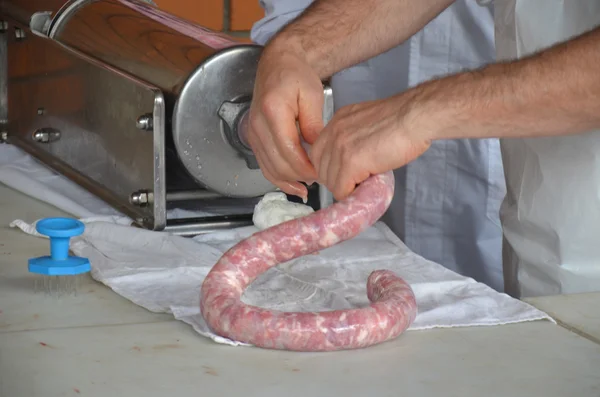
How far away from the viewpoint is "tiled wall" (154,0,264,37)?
340cm

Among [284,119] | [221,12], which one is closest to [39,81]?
[284,119]

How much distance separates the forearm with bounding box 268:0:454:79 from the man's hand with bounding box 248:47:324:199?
187mm

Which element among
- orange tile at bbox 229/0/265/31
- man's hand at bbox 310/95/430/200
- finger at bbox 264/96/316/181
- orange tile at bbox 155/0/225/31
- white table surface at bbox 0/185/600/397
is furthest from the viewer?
orange tile at bbox 229/0/265/31

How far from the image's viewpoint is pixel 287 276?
1579 millimetres

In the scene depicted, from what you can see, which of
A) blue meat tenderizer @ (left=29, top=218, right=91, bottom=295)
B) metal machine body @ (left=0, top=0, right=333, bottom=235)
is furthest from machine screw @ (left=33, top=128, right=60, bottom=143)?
blue meat tenderizer @ (left=29, top=218, right=91, bottom=295)

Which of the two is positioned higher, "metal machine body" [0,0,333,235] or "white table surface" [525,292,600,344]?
"metal machine body" [0,0,333,235]

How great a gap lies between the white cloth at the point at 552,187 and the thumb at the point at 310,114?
45cm

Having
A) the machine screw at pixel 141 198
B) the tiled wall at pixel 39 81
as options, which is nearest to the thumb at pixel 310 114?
the machine screw at pixel 141 198

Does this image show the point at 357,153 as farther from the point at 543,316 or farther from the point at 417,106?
the point at 543,316

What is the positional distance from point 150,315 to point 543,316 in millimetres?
589

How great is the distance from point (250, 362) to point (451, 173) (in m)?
1.44

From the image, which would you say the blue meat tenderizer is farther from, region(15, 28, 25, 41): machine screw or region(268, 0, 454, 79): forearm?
region(15, 28, 25, 41): machine screw

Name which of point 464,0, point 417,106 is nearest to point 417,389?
point 417,106

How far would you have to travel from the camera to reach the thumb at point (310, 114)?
158 centimetres
